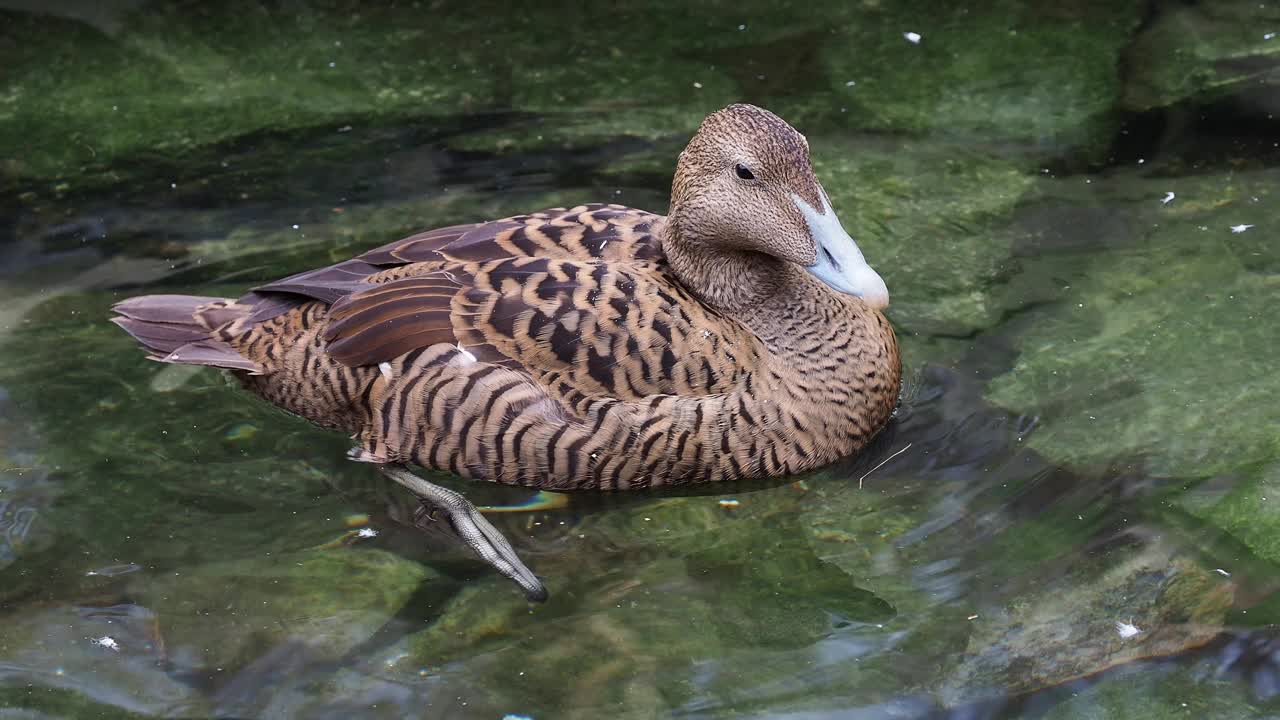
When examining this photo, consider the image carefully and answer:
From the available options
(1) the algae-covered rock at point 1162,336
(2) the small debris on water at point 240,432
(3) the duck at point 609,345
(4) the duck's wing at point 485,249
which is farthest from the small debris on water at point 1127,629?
(2) the small debris on water at point 240,432

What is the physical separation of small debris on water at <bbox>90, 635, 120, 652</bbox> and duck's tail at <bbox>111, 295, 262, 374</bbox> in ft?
3.33

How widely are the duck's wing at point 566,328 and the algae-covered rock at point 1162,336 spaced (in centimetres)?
100

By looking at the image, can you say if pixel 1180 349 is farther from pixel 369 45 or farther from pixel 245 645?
pixel 369 45

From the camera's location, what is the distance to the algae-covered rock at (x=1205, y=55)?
6.22 meters

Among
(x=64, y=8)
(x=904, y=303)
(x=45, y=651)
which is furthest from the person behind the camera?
(x=64, y=8)

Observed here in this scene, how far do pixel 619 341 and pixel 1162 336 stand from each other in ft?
5.87

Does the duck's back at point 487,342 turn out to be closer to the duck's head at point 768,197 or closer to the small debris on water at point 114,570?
the duck's head at point 768,197

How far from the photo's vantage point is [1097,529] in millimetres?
3898

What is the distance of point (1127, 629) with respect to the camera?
3564mm

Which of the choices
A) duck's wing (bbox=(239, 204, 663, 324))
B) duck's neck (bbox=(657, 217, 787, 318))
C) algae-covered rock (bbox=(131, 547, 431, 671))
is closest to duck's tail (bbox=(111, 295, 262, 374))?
duck's wing (bbox=(239, 204, 663, 324))

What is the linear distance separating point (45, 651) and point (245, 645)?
497 millimetres

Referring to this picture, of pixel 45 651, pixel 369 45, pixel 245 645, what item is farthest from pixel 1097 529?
pixel 369 45

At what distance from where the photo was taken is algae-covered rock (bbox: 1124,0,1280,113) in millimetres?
6223

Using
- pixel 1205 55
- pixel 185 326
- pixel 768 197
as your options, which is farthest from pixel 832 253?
pixel 1205 55
